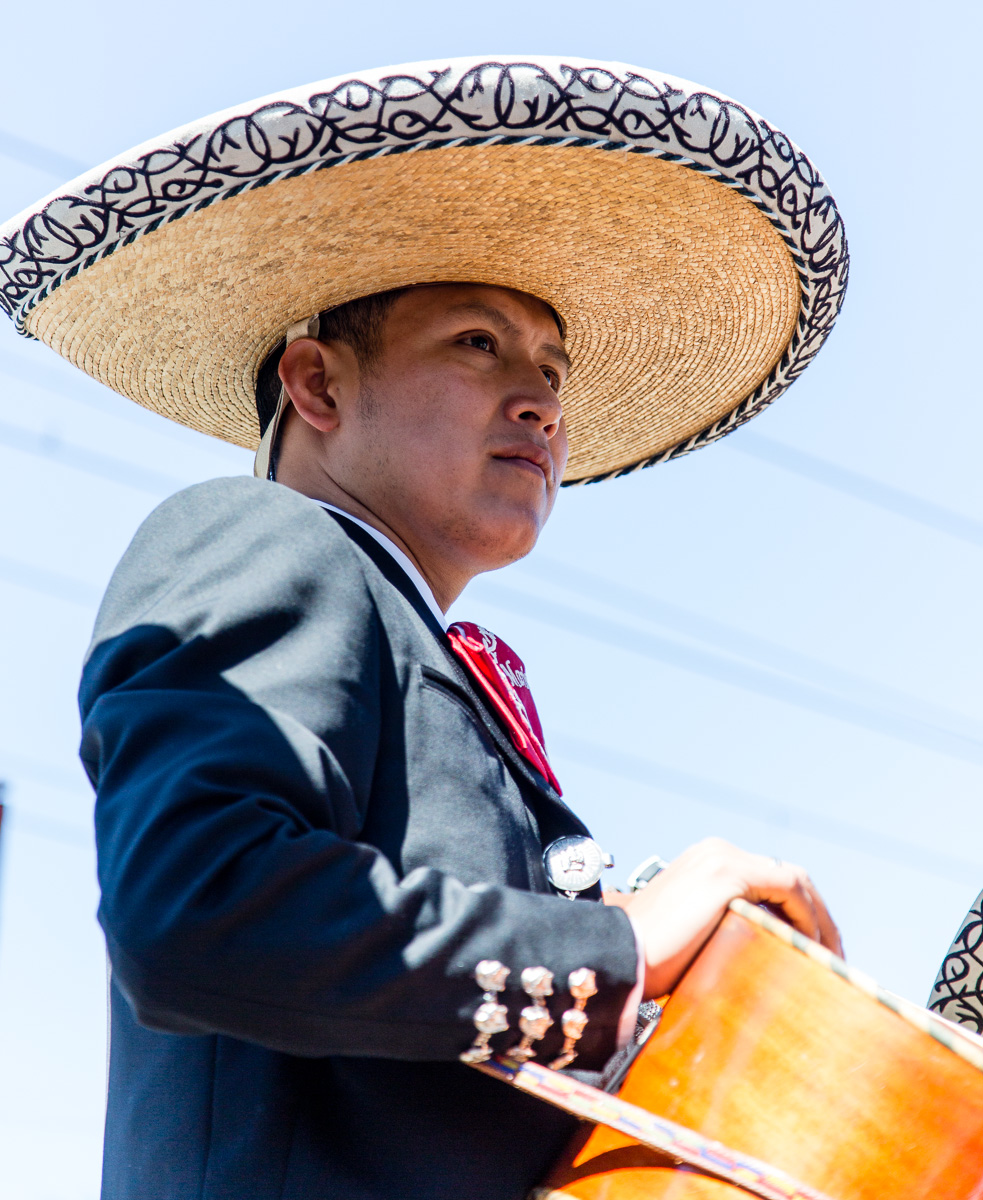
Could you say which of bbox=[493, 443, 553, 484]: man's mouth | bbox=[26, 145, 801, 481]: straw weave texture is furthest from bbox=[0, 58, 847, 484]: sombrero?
bbox=[493, 443, 553, 484]: man's mouth

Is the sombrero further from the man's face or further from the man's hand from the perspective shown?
the man's hand

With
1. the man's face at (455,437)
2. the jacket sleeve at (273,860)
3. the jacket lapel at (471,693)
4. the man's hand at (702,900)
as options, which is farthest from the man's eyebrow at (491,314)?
the man's hand at (702,900)

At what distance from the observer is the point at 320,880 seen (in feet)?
4.36

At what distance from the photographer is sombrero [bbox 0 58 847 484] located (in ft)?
6.29

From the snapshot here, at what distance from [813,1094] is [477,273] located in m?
1.55

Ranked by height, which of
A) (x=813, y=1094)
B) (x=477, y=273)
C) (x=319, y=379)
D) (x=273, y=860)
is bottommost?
(x=813, y=1094)

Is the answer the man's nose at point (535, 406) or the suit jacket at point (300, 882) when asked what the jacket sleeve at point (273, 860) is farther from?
the man's nose at point (535, 406)

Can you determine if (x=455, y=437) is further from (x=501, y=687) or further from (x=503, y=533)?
(x=501, y=687)

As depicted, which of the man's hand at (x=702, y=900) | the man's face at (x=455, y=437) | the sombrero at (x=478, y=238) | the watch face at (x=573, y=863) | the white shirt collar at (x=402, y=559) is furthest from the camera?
the man's face at (x=455, y=437)

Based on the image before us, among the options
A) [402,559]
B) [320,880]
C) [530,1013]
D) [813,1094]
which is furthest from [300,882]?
[402,559]

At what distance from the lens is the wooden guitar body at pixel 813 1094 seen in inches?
54.5

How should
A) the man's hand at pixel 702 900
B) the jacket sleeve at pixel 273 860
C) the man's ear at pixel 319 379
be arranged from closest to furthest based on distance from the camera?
the jacket sleeve at pixel 273 860 < the man's hand at pixel 702 900 < the man's ear at pixel 319 379

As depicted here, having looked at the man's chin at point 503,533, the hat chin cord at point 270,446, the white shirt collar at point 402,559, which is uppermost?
the hat chin cord at point 270,446

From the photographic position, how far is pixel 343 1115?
150 centimetres
